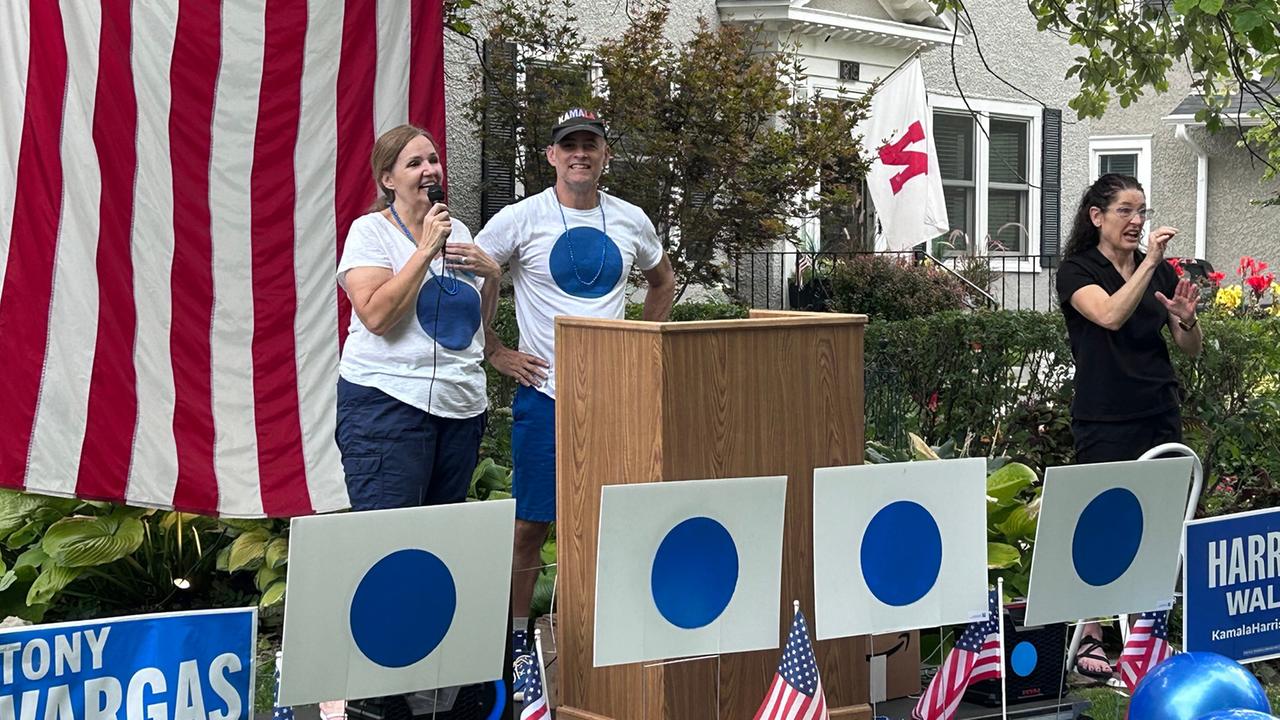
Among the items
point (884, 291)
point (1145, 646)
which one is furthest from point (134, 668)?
point (884, 291)

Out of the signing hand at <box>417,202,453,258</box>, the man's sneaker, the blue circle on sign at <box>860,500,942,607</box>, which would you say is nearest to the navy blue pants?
the signing hand at <box>417,202,453,258</box>

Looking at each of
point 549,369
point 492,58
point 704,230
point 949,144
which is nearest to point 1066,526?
point 549,369

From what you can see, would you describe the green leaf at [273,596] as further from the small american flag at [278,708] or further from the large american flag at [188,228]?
the small american flag at [278,708]

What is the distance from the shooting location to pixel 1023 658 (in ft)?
15.1

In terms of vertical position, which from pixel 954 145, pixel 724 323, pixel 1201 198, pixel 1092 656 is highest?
pixel 1201 198

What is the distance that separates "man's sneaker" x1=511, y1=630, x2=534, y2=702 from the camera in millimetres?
3869

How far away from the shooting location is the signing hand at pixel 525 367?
519 cm

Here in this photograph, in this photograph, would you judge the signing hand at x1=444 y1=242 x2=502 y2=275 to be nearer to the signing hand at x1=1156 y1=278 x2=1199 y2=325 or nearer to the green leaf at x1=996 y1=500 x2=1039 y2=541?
the signing hand at x1=1156 y1=278 x2=1199 y2=325

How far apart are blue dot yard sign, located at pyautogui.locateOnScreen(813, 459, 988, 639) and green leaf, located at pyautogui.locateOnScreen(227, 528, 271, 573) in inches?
111

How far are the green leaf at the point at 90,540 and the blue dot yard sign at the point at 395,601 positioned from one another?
2.90 meters

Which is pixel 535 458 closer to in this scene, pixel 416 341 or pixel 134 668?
pixel 416 341

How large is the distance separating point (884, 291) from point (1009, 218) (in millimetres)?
4271

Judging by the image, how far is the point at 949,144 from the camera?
1608 cm

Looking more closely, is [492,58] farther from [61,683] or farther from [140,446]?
[61,683]
